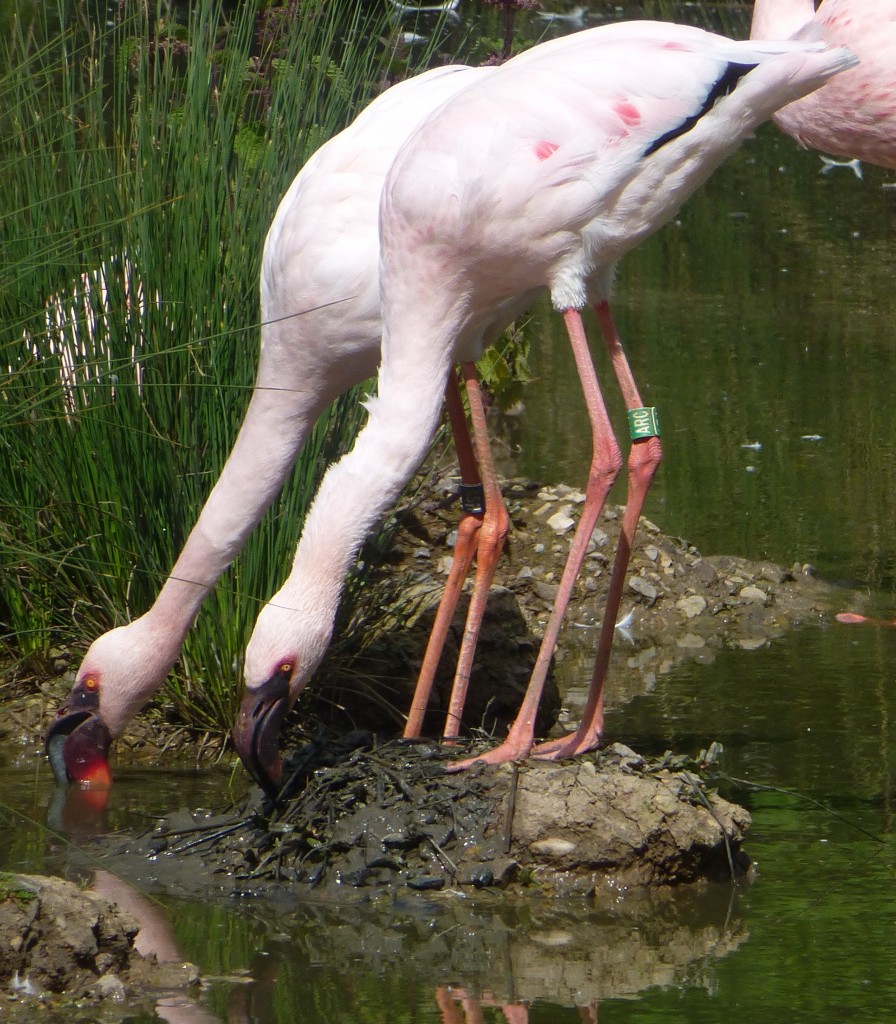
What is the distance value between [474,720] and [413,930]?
1565 millimetres

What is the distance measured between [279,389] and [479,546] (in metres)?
0.81

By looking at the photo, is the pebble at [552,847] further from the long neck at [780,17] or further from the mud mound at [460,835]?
the long neck at [780,17]

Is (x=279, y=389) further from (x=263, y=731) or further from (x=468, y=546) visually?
(x=263, y=731)

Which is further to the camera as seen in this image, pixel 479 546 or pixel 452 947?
pixel 479 546

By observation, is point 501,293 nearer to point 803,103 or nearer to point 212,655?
point 212,655

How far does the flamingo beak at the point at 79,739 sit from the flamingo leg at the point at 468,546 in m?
0.86

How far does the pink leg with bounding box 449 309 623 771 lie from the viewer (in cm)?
427

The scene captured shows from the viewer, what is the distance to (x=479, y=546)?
488 centimetres

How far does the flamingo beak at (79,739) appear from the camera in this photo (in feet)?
14.8

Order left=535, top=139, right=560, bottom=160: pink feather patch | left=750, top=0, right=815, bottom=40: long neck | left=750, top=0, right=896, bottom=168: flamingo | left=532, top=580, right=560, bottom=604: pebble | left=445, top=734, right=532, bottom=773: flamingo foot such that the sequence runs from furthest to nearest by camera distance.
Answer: left=532, top=580, right=560, bottom=604: pebble < left=750, top=0, right=815, bottom=40: long neck < left=750, top=0, right=896, bottom=168: flamingo < left=535, top=139, right=560, bottom=160: pink feather patch < left=445, top=734, right=532, bottom=773: flamingo foot

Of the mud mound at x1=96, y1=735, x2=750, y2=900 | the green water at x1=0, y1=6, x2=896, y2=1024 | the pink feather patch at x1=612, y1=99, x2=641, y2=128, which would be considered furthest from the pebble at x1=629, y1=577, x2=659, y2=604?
the pink feather patch at x1=612, y1=99, x2=641, y2=128

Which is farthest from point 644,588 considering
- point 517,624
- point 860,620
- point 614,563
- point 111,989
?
point 111,989

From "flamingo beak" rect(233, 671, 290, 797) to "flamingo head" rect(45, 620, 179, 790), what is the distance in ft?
1.69

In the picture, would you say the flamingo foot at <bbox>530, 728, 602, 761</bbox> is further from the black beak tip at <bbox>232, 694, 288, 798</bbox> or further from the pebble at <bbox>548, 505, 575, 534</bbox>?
the pebble at <bbox>548, 505, 575, 534</bbox>
